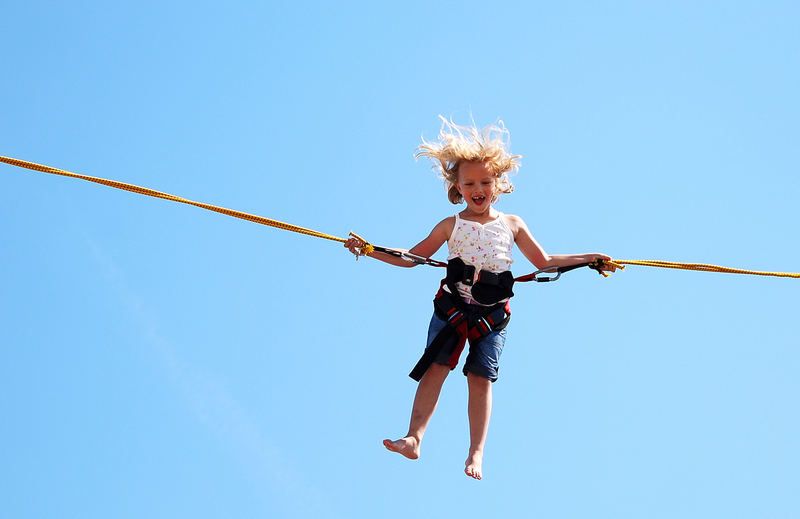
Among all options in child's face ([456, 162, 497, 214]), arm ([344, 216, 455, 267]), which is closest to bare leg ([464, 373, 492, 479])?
arm ([344, 216, 455, 267])

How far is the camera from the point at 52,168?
7.77 m

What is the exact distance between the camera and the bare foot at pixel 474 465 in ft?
28.1

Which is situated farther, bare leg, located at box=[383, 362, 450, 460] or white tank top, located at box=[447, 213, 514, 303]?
white tank top, located at box=[447, 213, 514, 303]

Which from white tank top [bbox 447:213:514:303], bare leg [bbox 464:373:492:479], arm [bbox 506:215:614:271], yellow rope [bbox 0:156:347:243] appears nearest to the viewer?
yellow rope [bbox 0:156:347:243]

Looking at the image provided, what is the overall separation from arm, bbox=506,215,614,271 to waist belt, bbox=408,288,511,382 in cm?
52

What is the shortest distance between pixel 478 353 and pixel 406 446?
1019 millimetres

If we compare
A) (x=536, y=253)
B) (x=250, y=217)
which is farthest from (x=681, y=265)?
(x=250, y=217)

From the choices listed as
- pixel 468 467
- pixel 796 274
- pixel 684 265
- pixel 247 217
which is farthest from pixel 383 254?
pixel 796 274

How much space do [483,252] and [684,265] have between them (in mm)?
1741

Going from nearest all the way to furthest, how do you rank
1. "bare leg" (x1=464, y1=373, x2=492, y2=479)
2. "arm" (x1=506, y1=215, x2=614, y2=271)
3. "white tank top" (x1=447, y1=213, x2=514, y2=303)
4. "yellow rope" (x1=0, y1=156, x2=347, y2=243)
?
1. "yellow rope" (x1=0, y1=156, x2=347, y2=243)
2. "bare leg" (x1=464, y1=373, x2=492, y2=479)
3. "white tank top" (x1=447, y1=213, x2=514, y2=303)
4. "arm" (x1=506, y1=215, x2=614, y2=271)

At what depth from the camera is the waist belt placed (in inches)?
348

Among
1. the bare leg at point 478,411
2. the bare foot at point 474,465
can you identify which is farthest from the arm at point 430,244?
the bare foot at point 474,465

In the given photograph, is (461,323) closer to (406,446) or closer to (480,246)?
(480,246)

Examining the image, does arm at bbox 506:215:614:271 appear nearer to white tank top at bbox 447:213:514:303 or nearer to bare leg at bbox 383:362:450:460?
white tank top at bbox 447:213:514:303
